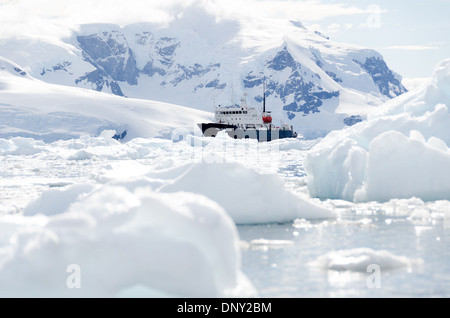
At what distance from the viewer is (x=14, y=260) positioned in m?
7.38

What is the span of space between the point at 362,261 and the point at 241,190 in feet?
14.5

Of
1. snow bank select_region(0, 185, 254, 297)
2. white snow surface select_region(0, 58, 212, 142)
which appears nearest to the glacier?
snow bank select_region(0, 185, 254, 297)

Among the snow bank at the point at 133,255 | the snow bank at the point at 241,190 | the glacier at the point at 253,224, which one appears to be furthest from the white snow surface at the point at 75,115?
the snow bank at the point at 133,255

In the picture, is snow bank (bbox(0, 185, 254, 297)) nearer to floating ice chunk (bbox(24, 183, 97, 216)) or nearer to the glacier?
the glacier

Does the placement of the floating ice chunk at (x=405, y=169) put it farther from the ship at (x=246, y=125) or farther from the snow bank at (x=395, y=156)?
the ship at (x=246, y=125)

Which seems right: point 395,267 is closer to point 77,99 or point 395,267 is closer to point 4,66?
point 77,99

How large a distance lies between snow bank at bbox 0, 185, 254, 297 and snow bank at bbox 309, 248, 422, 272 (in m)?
2.73

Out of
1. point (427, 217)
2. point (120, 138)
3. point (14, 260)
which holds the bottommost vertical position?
point (120, 138)

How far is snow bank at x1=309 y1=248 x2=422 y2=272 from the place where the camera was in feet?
32.0

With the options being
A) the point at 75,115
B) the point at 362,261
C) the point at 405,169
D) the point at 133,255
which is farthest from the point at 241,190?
the point at 75,115

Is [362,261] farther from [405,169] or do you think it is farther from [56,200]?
[405,169]

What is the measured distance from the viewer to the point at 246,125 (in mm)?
92688
